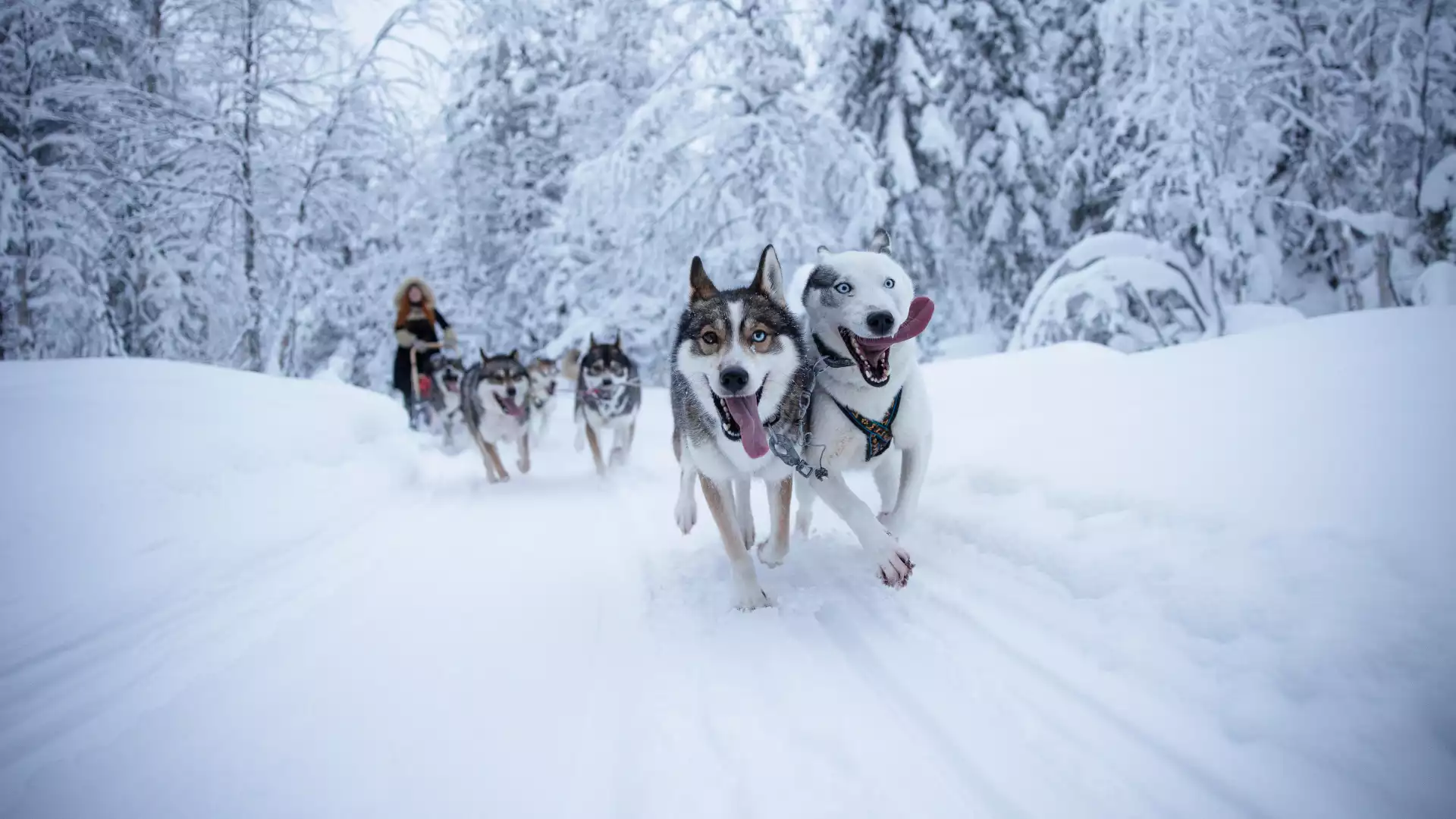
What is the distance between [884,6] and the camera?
1173 centimetres

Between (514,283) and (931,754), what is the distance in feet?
50.6

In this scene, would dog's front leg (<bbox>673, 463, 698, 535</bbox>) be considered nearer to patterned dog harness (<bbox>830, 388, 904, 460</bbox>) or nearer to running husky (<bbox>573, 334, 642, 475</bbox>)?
patterned dog harness (<bbox>830, 388, 904, 460</bbox>)

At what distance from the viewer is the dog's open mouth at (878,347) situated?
98.0 inches

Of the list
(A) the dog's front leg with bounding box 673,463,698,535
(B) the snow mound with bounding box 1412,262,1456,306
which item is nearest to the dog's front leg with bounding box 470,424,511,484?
(A) the dog's front leg with bounding box 673,463,698,535

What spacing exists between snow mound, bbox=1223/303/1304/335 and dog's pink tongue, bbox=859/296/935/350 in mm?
5410

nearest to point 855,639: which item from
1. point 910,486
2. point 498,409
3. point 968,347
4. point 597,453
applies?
point 910,486

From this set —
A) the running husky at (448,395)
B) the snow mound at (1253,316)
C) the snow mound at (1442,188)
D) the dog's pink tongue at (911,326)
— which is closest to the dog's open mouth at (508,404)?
the running husky at (448,395)

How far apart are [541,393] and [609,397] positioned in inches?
91.1

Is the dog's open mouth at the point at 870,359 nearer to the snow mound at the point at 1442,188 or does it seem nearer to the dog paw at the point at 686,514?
the dog paw at the point at 686,514

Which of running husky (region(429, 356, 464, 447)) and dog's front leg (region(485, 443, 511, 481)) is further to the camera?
running husky (region(429, 356, 464, 447))

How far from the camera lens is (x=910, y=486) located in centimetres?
277

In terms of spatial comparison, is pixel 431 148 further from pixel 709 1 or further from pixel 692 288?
pixel 692 288

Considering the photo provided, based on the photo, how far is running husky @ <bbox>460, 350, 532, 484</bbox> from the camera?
260 inches

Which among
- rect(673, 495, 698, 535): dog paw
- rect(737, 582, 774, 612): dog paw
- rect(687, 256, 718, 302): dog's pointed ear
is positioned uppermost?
rect(687, 256, 718, 302): dog's pointed ear
